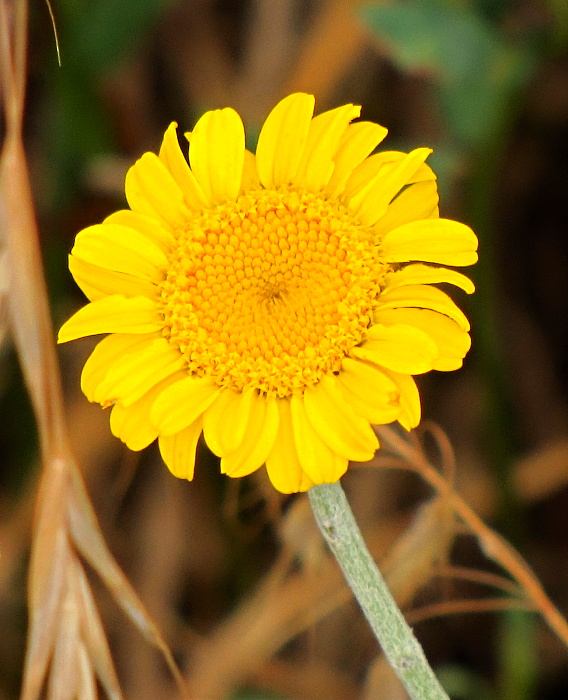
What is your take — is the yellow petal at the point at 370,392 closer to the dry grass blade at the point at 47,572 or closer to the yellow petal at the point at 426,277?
the yellow petal at the point at 426,277

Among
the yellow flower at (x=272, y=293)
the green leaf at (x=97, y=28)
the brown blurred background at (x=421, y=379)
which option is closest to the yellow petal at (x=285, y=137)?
the yellow flower at (x=272, y=293)

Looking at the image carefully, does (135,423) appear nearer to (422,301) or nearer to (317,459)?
(317,459)

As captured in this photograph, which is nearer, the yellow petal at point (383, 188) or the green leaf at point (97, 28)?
the yellow petal at point (383, 188)

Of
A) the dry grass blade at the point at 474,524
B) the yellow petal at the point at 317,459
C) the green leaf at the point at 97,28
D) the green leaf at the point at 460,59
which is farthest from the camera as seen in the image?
the green leaf at the point at 97,28

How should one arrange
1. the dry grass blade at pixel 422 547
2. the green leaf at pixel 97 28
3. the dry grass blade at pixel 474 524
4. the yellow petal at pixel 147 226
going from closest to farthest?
the yellow petal at pixel 147 226
the dry grass blade at pixel 474 524
the dry grass blade at pixel 422 547
the green leaf at pixel 97 28

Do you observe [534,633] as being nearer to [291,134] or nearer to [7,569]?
[7,569]

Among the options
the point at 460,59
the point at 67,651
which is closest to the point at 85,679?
the point at 67,651
